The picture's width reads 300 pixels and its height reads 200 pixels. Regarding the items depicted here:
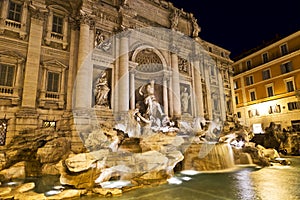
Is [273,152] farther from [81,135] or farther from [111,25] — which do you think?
[111,25]

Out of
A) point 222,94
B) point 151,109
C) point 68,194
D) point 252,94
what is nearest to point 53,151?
point 68,194

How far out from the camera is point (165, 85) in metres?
15.1

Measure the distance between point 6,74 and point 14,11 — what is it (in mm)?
3619

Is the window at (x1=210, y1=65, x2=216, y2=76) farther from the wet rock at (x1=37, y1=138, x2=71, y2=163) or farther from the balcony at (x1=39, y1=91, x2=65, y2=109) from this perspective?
the wet rock at (x1=37, y1=138, x2=71, y2=163)

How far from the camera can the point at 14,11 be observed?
10484mm

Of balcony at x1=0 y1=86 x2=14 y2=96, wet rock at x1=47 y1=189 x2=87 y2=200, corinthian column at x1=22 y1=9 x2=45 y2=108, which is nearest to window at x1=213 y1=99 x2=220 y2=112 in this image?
corinthian column at x1=22 y1=9 x2=45 y2=108

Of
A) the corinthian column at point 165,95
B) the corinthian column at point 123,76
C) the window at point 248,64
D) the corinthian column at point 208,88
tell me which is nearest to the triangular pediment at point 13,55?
the corinthian column at point 123,76

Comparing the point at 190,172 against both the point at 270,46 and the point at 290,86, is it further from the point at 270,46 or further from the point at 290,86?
the point at 270,46

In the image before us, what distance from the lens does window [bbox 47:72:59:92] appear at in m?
10.7

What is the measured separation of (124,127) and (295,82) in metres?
19.5

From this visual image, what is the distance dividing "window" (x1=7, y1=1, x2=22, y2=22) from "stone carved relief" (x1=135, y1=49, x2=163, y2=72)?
7.45m

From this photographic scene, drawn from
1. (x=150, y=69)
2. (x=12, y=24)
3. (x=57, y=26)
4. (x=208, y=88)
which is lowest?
(x=208, y=88)

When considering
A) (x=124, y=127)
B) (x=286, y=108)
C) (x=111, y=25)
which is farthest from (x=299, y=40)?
(x=124, y=127)

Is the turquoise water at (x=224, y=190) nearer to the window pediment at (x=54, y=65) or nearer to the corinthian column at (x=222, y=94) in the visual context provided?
the window pediment at (x=54, y=65)
